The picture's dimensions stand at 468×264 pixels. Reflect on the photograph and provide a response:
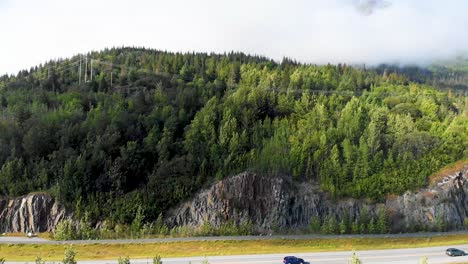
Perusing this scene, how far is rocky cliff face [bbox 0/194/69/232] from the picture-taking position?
50188 millimetres

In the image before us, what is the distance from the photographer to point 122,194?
53.6m

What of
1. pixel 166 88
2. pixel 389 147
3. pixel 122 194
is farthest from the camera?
pixel 166 88

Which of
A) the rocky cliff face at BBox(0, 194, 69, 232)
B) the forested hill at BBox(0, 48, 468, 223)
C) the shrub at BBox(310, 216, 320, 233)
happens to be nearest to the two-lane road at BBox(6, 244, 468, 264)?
the shrub at BBox(310, 216, 320, 233)

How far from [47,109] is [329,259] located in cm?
5415

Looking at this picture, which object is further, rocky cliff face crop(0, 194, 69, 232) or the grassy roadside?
rocky cliff face crop(0, 194, 69, 232)

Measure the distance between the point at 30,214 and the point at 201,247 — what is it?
2308 cm

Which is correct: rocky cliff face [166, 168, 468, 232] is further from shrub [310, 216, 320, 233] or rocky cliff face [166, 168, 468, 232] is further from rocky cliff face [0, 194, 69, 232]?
rocky cliff face [0, 194, 69, 232]

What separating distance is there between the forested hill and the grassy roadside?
29.1ft

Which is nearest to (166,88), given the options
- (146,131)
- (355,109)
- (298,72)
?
(146,131)

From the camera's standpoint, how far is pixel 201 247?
1646 inches

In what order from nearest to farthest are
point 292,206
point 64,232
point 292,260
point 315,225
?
point 292,260, point 64,232, point 315,225, point 292,206

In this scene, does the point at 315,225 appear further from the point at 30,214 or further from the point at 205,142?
the point at 30,214

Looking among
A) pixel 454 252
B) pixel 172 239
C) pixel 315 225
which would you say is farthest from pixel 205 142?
pixel 454 252

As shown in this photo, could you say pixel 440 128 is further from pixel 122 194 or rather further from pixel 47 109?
pixel 47 109
